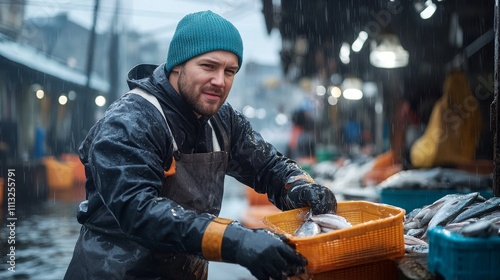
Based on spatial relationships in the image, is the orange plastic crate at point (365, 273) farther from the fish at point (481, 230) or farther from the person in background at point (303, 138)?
the person in background at point (303, 138)

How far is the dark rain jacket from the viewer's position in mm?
2676

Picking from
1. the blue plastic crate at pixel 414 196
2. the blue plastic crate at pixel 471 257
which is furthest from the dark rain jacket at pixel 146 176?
the blue plastic crate at pixel 414 196

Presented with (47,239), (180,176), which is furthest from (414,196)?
(47,239)

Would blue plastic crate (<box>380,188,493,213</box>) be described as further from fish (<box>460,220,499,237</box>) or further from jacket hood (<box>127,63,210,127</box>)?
fish (<box>460,220,499,237</box>)

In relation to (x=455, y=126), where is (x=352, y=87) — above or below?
above

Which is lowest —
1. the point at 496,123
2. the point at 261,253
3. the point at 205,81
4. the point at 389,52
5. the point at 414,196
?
the point at 414,196

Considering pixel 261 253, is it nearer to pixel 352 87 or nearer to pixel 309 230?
pixel 309 230

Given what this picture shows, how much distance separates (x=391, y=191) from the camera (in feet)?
22.9

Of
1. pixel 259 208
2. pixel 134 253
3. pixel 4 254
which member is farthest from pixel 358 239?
pixel 4 254

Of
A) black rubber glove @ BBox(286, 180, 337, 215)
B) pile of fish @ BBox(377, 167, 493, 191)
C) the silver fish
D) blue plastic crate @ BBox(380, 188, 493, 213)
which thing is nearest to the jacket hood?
black rubber glove @ BBox(286, 180, 337, 215)

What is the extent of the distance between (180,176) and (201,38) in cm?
91

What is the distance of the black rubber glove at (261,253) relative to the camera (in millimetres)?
2482

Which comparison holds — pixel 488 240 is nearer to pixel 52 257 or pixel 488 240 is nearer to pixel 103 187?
pixel 103 187

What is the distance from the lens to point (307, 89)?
2200cm
